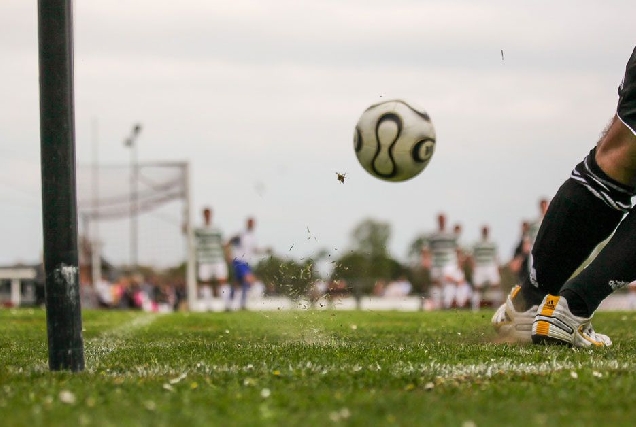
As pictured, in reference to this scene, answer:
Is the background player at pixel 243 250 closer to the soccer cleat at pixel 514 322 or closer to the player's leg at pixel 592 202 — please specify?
the soccer cleat at pixel 514 322

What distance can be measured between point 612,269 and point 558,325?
41 centimetres

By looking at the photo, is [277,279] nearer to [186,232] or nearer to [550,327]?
[550,327]

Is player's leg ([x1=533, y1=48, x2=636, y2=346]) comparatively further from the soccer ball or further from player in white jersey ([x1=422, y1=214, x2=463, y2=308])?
player in white jersey ([x1=422, y1=214, x2=463, y2=308])

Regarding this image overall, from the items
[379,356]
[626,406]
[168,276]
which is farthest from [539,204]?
[168,276]

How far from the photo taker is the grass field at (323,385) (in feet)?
9.37

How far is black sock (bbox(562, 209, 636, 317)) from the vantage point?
17.2 ft

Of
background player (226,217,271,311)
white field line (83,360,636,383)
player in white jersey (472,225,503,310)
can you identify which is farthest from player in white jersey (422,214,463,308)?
Result: white field line (83,360,636,383)

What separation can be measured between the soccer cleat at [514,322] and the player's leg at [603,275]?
32 centimetres

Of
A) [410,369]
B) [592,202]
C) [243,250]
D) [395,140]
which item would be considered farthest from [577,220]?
[243,250]

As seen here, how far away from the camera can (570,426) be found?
2689 millimetres

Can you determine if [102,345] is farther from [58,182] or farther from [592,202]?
[592,202]

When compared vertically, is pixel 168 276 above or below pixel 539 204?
below

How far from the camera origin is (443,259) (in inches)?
832

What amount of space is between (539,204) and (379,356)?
12.8 metres
